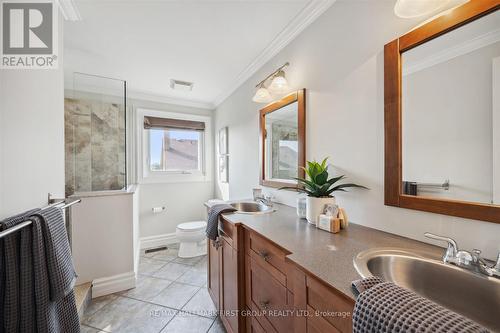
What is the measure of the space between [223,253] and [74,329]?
818 mm

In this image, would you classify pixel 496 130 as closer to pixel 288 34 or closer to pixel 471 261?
pixel 471 261

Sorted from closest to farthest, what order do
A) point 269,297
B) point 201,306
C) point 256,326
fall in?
point 269,297 < point 256,326 < point 201,306

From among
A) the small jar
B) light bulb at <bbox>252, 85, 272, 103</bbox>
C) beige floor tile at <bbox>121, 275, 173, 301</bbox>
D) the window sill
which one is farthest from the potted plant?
the window sill

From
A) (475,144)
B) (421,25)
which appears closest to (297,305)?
(475,144)

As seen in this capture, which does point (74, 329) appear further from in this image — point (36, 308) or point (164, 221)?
point (164, 221)

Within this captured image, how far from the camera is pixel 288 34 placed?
5.44ft

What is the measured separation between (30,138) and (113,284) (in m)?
1.62

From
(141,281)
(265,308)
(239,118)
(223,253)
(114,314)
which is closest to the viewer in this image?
(265,308)

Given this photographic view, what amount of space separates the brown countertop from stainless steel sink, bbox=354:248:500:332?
0.06 m

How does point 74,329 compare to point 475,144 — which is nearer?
point 475,144

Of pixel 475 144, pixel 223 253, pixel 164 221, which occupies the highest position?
pixel 475 144

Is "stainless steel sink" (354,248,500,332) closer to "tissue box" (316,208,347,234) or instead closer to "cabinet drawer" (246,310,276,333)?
"tissue box" (316,208,347,234)

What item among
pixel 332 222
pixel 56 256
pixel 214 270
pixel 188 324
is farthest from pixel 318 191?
pixel 188 324

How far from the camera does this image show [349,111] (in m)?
1.22
